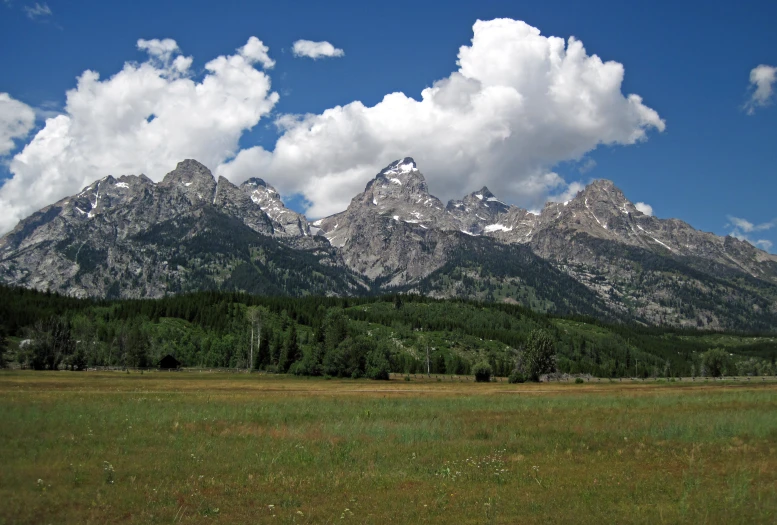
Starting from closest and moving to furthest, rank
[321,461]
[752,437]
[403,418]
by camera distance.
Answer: [321,461]
[752,437]
[403,418]

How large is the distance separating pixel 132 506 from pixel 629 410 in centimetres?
4075

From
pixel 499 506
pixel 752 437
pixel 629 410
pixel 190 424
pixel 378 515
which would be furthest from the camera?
pixel 629 410

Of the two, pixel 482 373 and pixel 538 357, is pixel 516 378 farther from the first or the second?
pixel 538 357

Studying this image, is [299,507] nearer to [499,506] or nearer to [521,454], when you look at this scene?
[499,506]

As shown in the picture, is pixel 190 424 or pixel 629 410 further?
pixel 629 410

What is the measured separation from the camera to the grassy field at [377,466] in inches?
717

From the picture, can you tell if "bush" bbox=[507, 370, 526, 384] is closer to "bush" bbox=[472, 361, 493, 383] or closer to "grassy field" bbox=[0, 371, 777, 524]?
"bush" bbox=[472, 361, 493, 383]

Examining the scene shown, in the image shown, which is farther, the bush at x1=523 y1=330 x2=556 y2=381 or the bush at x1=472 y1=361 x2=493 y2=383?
the bush at x1=472 y1=361 x2=493 y2=383

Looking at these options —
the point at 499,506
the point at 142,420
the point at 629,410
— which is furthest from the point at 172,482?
the point at 629,410

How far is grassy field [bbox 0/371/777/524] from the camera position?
59.7 feet

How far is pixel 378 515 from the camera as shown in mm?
18031

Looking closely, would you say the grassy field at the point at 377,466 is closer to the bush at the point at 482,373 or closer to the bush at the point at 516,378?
the bush at the point at 516,378

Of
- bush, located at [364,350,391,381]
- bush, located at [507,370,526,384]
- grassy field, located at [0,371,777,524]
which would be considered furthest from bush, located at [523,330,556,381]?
grassy field, located at [0,371,777,524]

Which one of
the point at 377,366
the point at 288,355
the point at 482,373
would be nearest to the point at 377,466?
the point at 377,366
